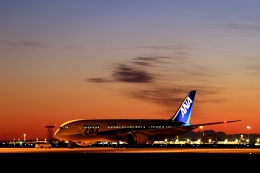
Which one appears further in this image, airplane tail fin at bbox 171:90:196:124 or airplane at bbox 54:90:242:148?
airplane tail fin at bbox 171:90:196:124

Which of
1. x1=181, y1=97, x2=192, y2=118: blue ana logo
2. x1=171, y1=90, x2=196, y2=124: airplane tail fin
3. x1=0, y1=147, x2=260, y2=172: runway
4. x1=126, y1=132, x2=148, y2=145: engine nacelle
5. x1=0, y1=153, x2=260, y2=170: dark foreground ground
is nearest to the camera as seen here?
x1=0, y1=153, x2=260, y2=170: dark foreground ground

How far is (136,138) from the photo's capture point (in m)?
75.4

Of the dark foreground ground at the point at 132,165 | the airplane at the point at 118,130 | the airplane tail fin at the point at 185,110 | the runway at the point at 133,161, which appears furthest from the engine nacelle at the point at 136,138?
the dark foreground ground at the point at 132,165

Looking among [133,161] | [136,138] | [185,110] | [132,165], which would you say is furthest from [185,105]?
[132,165]

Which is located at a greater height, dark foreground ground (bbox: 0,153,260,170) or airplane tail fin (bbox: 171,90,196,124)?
airplane tail fin (bbox: 171,90,196,124)

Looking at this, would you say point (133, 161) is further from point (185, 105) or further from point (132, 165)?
point (185, 105)

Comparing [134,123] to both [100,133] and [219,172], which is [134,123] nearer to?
[100,133]

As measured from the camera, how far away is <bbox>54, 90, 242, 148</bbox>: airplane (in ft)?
241

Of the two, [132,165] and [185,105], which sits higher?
[185,105]

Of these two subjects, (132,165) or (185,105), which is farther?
(185,105)

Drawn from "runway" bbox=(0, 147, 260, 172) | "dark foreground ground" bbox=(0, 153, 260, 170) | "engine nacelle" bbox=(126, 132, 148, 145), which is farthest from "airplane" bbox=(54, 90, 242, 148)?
"dark foreground ground" bbox=(0, 153, 260, 170)

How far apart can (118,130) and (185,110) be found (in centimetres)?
1579

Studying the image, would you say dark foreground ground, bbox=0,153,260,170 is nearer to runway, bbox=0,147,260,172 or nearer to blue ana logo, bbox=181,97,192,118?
runway, bbox=0,147,260,172

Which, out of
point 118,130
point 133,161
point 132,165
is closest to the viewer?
point 132,165
